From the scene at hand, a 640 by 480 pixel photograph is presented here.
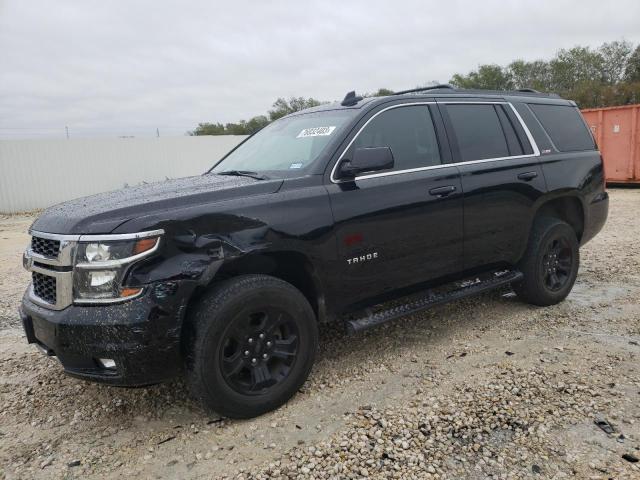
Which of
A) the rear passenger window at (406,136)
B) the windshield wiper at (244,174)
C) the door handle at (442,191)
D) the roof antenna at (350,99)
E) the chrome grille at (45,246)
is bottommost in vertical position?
the chrome grille at (45,246)

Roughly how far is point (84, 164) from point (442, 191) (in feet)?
62.5

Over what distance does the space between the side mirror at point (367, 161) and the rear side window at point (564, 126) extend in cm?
220

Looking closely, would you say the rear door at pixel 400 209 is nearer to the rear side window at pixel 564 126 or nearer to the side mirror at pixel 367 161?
the side mirror at pixel 367 161

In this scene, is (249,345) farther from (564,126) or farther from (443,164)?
(564,126)

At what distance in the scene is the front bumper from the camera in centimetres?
259

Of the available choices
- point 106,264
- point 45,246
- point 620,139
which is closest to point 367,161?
point 106,264

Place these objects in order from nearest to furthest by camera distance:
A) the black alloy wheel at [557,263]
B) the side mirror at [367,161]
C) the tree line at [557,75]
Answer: the side mirror at [367,161] → the black alloy wheel at [557,263] → the tree line at [557,75]

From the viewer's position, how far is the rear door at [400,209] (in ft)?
10.8

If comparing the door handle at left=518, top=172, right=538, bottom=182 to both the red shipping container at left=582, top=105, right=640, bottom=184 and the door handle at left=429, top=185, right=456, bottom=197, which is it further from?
the red shipping container at left=582, top=105, right=640, bottom=184

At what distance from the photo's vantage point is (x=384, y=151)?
327cm

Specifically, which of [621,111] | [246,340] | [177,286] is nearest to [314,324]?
[246,340]

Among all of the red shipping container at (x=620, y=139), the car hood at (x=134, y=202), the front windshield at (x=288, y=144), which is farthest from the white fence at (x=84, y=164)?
the red shipping container at (x=620, y=139)

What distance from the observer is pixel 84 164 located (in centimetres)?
1966

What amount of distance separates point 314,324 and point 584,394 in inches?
67.4
